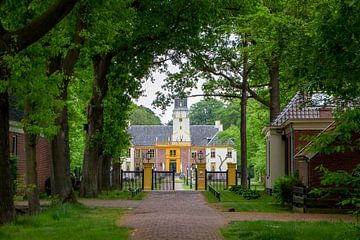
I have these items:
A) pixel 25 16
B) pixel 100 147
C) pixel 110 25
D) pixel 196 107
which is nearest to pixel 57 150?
pixel 110 25

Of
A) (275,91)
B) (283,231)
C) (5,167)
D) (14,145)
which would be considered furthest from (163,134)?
(283,231)

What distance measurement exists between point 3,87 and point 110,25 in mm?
7575

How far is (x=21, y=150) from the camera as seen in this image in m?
32.7

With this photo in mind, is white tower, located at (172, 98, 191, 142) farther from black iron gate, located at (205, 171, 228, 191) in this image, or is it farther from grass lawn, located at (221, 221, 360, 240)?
grass lawn, located at (221, 221, 360, 240)

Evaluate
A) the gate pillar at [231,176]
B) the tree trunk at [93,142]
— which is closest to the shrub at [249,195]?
the tree trunk at [93,142]

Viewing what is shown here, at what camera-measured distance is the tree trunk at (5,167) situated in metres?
14.9

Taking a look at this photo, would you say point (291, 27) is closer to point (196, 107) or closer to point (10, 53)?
point (10, 53)

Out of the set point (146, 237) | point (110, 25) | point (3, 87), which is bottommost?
point (146, 237)

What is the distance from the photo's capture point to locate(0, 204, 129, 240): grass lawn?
1374cm

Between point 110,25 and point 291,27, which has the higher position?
point 110,25

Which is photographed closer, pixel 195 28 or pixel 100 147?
pixel 195 28

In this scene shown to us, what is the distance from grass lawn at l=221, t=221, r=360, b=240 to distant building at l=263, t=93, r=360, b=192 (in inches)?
83.0

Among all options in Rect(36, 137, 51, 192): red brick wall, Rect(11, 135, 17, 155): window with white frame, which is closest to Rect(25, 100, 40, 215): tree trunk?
Rect(11, 135, 17, 155): window with white frame

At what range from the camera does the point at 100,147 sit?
34.6 meters
